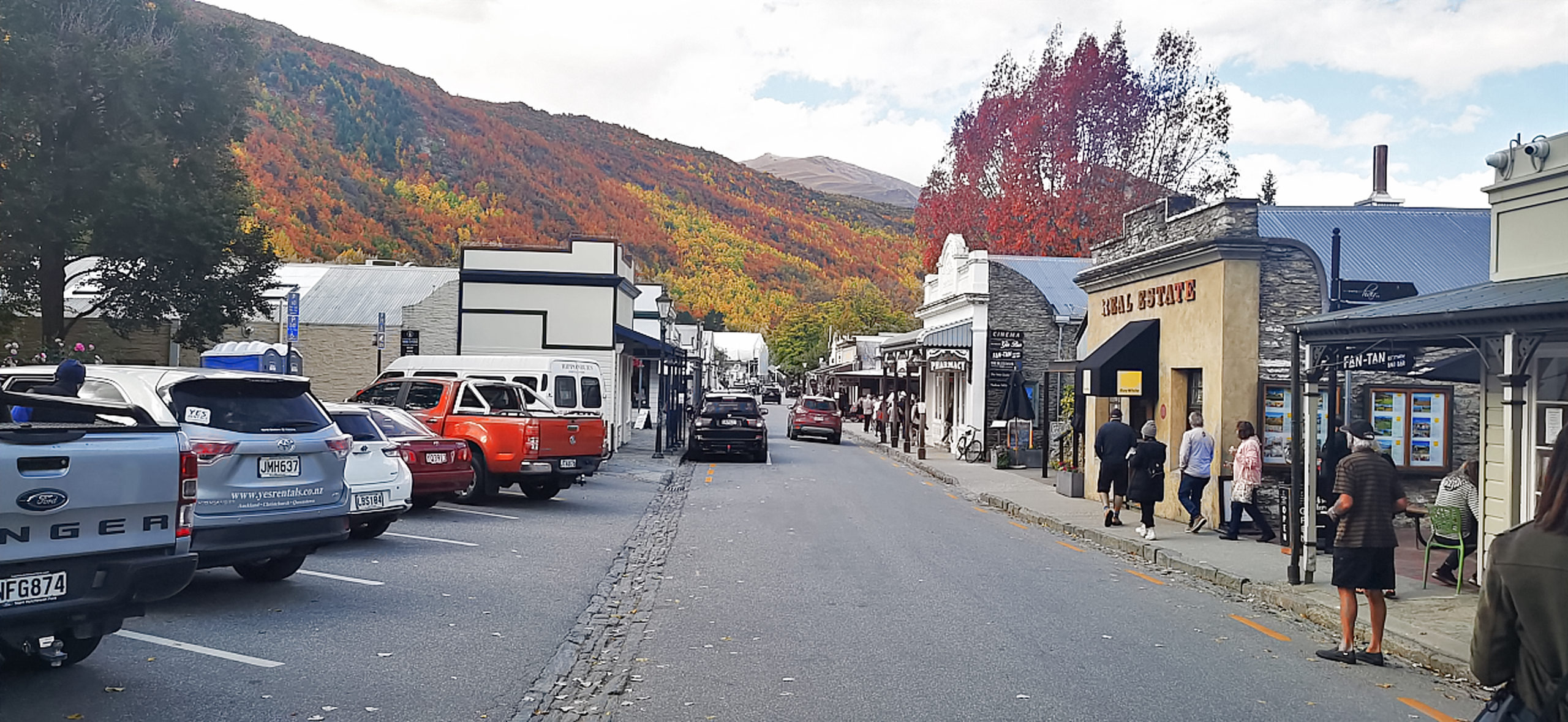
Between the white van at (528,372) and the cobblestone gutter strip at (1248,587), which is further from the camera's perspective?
the white van at (528,372)

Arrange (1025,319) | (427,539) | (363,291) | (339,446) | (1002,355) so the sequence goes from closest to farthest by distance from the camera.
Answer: (339,446)
(427,539)
(1002,355)
(1025,319)
(363,291)

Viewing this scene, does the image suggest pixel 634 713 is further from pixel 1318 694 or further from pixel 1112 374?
pixel 1112 374

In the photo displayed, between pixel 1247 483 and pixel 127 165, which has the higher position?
pixel 127 165

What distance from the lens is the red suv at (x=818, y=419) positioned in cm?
4200

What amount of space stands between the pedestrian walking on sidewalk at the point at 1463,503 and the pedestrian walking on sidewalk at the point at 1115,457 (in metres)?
5.13

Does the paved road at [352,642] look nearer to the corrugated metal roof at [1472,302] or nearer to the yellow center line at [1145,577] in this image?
the yellow center line at [1145,577]

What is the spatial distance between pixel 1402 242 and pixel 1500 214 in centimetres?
747

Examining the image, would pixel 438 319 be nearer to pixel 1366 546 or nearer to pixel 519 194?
pixel 1366 546

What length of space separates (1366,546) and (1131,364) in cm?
1112

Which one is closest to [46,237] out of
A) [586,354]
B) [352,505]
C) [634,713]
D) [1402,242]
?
[586,354]

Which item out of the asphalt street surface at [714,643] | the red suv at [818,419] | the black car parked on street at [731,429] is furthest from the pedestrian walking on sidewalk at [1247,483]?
the red suv at [818,419]

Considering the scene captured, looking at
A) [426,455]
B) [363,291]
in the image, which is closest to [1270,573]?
[426,455]

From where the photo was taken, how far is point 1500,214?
1179 cm

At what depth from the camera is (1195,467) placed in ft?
54.0
